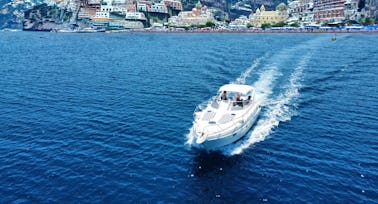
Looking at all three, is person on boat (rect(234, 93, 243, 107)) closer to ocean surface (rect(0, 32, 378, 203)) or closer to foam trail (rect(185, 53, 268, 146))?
ocean surface (rect(0, 32, 378, 203))

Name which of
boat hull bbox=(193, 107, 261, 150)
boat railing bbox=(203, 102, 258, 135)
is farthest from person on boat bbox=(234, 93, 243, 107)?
boat railing bbox=(203, 102, 258, 135)

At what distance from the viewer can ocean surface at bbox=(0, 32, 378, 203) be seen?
35.4 metres

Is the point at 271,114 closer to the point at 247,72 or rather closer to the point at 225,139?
the point at 225,139

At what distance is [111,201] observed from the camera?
1319 inches

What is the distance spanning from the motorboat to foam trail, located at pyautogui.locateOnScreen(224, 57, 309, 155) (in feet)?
4.20

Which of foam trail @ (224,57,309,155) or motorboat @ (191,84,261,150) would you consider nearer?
motorboat @ (191,84,261,150)

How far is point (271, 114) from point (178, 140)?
19.3 metres

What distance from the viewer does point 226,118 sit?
46656mm

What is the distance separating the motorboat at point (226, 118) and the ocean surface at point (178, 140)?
1.93 meters

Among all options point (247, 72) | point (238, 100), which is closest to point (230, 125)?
point (238, 100)

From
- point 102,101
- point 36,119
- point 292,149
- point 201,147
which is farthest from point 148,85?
point 292,149

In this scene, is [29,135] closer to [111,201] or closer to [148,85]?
Answer: [111,201]

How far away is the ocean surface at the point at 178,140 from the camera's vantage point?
1393 inches

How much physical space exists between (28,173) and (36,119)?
1889 cm
